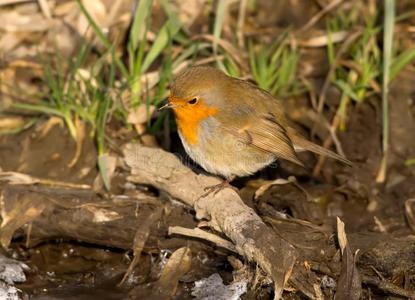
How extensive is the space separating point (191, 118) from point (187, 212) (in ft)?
2.03

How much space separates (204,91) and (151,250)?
109 cm

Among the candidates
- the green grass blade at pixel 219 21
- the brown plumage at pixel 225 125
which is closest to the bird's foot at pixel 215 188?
the brown plumage at pixel 225 125

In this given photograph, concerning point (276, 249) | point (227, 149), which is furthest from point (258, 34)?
point (276, 249)

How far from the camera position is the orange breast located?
544cm

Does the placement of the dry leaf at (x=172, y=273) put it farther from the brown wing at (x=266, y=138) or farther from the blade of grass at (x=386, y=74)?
the blade of grass at (x=386, y=74)

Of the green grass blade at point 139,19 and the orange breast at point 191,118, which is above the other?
the green grass blade at point 139,19

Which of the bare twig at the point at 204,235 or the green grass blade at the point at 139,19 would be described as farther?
the green grass blade at the point at 139,19

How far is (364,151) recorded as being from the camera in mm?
6441

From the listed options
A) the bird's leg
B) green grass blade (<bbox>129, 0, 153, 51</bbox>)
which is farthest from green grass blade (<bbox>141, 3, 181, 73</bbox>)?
the bird's leg

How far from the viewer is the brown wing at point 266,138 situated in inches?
219

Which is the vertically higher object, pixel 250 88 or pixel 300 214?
pixel 250 88

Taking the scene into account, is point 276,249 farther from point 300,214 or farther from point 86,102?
point 86,102

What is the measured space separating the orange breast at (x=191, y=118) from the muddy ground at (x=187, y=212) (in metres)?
0.45

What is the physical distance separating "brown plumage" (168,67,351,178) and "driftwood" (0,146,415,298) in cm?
21
